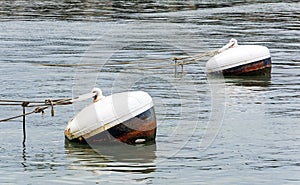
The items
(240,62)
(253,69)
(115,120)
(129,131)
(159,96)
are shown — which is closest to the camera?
(115,120)

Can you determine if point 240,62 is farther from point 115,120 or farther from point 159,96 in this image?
point 115,120

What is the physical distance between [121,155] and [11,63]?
1425 centimetres

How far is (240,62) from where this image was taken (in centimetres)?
2830

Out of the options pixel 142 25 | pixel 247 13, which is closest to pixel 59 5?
pixel 247 13

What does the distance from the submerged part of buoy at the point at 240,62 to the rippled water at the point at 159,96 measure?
1.60ft

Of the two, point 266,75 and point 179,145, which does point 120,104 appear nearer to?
point 179,145

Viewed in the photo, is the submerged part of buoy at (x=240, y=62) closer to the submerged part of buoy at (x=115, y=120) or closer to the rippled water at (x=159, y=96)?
the rippled water at (x=159, y=96)

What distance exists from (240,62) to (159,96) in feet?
15.2

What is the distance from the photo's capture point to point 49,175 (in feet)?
52.8

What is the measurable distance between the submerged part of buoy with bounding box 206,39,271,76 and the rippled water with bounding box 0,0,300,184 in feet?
1.60

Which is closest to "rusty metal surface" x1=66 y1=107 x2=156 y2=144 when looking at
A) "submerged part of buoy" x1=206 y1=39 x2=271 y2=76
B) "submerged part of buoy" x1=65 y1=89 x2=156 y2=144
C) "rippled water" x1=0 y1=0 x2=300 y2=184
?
"submerged part of buoy" x1=65 y1=89 x2=156 y2=144

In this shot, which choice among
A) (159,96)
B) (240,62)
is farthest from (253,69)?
(159,96)

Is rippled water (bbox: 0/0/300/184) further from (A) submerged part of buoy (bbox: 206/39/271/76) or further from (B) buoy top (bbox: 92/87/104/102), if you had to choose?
(B) buoy top (bbox: 92/87/104/102)

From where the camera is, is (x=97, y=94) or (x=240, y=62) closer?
(x=97, y=94)
